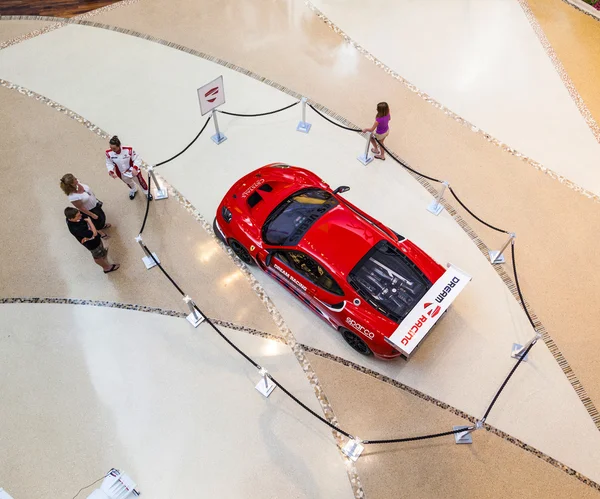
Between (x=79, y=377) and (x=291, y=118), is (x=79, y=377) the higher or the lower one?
the lower one

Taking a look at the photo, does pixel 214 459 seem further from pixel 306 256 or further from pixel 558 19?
pixel 558 19

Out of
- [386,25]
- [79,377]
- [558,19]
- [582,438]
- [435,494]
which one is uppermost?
[558,19]

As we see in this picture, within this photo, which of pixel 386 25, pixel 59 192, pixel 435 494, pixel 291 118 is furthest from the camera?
pixel 386 25

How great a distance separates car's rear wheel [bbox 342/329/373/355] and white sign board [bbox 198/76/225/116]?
11.6 feet

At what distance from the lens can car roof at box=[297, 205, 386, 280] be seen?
505 centimetres

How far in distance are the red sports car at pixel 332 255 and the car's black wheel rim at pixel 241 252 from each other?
2 cm

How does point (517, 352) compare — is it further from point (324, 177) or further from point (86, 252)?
point (86, 252)

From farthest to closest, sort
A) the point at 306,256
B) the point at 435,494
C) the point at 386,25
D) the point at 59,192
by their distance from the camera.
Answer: the point at 386,25 → the point at 59,192 → the point at 306,256 → the point at 435,494

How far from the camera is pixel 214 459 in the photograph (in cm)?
484

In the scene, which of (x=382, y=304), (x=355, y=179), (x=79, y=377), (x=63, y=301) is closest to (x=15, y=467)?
(x=79, y=377)

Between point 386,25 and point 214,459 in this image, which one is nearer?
point 214,459

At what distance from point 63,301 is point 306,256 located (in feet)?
10.2

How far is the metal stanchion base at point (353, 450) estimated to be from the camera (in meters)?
4.82

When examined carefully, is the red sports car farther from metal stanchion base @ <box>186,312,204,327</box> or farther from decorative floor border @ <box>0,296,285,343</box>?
metal stanchion base @ <box>186,312,204,327</box>
